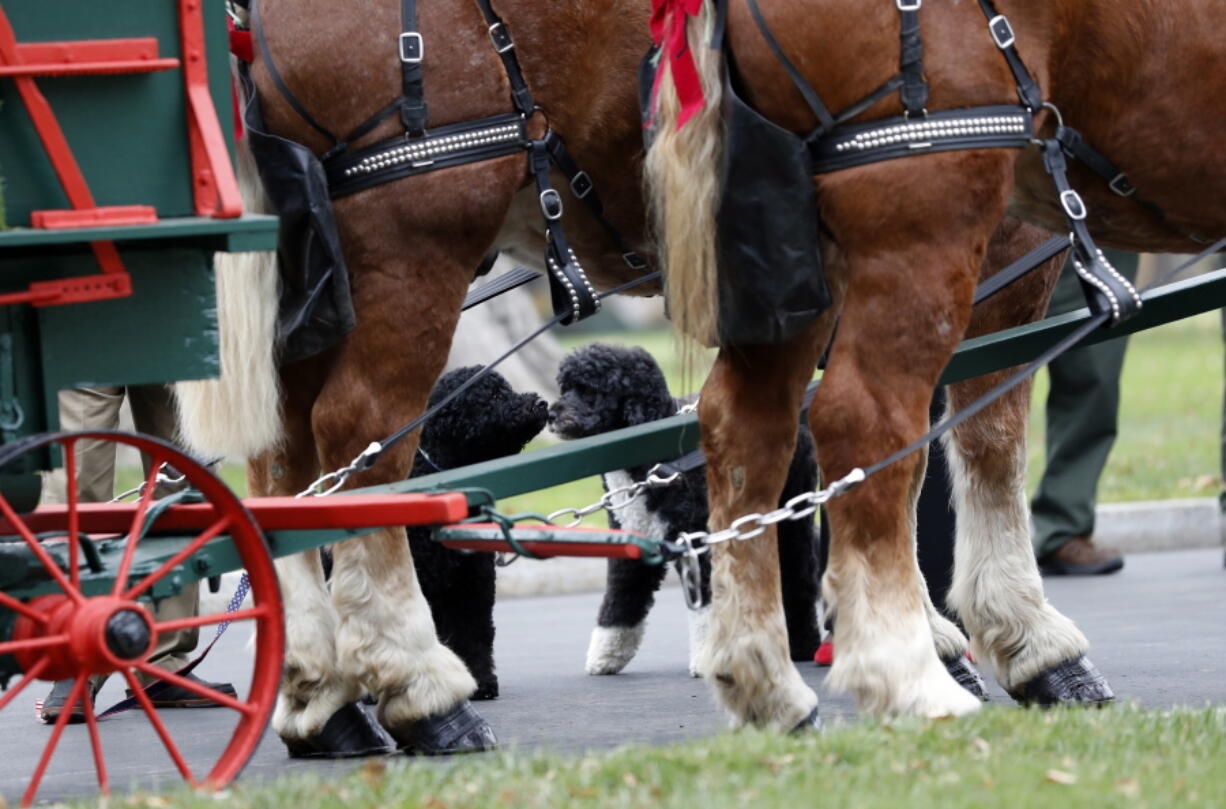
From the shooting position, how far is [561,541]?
422 centimetres

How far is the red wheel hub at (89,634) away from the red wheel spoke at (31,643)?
0.05ft

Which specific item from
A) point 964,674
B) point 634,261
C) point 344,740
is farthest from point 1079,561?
point 344,740

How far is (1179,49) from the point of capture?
4328mm

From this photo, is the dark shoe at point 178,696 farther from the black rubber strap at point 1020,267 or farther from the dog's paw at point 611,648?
the black rubber strap at point 1020,267

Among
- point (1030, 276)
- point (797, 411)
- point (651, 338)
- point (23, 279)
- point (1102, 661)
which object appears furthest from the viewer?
point (651, 338)

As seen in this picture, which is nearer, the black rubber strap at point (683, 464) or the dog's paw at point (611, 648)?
the black rubber strap at point (683, 464)

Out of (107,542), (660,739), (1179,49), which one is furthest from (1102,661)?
(107,542)

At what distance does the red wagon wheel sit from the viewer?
3775 mm

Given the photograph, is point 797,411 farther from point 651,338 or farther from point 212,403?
point 651,338

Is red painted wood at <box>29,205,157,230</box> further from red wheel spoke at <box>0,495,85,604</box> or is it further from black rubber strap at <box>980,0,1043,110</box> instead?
black rubber strap at <box>980,0,1043,110</box>

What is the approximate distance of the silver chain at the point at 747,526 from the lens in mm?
4184

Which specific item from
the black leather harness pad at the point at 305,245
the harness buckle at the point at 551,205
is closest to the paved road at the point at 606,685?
the black leather harness pad at the point at 305,245

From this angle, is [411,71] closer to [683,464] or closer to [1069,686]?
[683,464]

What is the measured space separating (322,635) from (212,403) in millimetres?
677
